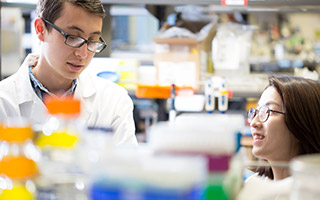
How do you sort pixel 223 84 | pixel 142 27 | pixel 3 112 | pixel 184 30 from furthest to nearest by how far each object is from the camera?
pixel 142 27
pixel 184 30
pixel 223 84
pixel 3 112

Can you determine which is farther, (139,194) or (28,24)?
(28,24)

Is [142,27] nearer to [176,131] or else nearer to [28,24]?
[28,24]

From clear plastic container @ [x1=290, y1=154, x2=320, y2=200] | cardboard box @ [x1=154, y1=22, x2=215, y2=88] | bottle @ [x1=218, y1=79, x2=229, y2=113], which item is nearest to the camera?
clear plastic container @ [x1=290, y1=154, x2=320, y2=200]

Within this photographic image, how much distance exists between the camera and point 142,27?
743cm

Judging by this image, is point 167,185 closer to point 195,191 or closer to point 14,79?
point 195,191

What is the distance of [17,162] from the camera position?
709 mm

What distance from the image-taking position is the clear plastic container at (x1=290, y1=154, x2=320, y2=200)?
613mm

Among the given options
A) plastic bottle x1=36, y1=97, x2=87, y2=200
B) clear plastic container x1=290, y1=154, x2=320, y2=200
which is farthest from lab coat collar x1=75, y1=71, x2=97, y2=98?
clear plastic container x1=290, y1=154, x2=320, y2=200

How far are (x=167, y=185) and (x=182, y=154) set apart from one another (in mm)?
107

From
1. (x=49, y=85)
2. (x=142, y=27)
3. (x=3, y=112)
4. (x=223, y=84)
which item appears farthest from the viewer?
(x=142, y=27)

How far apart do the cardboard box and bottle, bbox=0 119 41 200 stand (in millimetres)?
2320

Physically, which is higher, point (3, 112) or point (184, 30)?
point (184, 30)

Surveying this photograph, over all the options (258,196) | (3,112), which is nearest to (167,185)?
(258,196)

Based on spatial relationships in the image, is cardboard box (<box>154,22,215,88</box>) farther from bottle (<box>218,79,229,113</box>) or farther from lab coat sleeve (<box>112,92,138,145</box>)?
lab coat sleeve (<box>112,92,138,145</box>)
